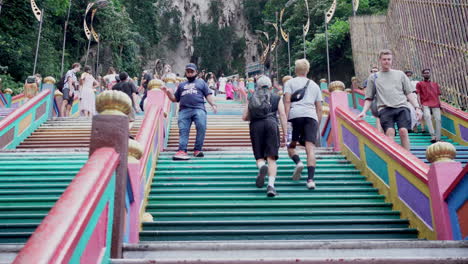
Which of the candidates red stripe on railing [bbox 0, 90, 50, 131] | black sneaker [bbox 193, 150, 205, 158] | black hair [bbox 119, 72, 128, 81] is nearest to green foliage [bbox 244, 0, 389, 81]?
black hair [bbox 119, 72, 128, 81]

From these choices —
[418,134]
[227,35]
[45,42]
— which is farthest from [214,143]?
[227,35]

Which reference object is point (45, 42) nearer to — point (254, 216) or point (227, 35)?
point (254, 216)

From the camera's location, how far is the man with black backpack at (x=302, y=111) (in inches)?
200

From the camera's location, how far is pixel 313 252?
114 inches

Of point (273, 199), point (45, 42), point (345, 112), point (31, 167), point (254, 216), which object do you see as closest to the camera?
point (254, 216)

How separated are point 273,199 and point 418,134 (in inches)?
220

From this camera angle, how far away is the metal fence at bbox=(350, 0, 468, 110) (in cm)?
939

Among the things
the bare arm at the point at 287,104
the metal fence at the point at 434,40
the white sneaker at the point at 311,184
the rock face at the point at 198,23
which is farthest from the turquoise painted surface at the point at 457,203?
the rock face at the point at 198,23

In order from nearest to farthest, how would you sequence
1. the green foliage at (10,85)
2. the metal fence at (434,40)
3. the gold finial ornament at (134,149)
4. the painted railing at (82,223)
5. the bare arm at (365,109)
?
the painted railing at (82,223), the gold finial ornament at (134,149), the bare arm at (365,109), the metal fence at (434,40), the green foliage at (10,85)

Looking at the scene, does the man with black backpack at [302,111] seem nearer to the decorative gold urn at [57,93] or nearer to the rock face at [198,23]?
Result: the decorative gold urn at [57,93]

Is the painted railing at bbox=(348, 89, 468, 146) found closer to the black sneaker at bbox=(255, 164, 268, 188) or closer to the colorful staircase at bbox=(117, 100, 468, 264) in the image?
the colorful staircase at bbox=(117, 100, 468, 264)

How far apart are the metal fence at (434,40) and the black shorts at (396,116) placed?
495cm

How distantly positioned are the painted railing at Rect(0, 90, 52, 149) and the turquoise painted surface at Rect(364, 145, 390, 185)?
6.02m

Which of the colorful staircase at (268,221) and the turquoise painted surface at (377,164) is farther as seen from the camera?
the turquoise painted surface at (377,164)
